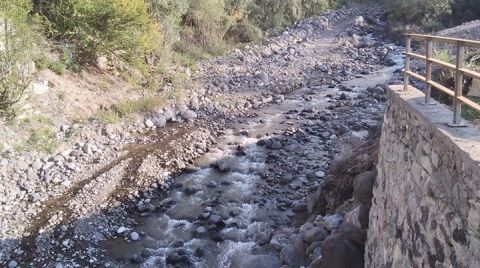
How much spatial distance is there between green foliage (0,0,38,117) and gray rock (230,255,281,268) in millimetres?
7648

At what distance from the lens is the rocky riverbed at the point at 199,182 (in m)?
8.34

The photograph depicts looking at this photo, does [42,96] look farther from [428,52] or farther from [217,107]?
[428,52]

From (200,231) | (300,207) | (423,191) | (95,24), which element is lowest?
(200,231)

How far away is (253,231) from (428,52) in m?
5.28

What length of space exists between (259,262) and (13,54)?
8.38 meters

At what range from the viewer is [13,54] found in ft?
37.9

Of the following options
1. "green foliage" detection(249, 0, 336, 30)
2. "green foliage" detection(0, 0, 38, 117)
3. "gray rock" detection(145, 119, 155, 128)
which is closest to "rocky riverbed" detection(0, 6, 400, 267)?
"gray rock" detection(145, 119, 155, 128)

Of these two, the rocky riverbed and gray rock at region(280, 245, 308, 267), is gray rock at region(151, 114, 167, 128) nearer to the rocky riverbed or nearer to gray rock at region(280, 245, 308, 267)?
the rocky riverbed

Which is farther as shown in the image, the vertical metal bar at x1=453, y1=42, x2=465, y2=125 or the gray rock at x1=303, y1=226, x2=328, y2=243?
the gray rock at x1=303, y1=226, x2=328, y2=243

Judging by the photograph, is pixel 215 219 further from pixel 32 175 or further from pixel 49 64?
pixel 49 64

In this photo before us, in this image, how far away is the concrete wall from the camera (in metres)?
3.35

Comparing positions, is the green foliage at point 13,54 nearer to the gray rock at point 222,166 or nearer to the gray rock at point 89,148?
the gray rock at point 89,148

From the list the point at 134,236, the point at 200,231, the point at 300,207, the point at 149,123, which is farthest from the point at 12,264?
the point at 149,123

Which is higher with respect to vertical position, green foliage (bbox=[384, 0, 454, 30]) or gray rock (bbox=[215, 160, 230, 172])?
green foliage (bbox=[384, 0, 454, 30])
